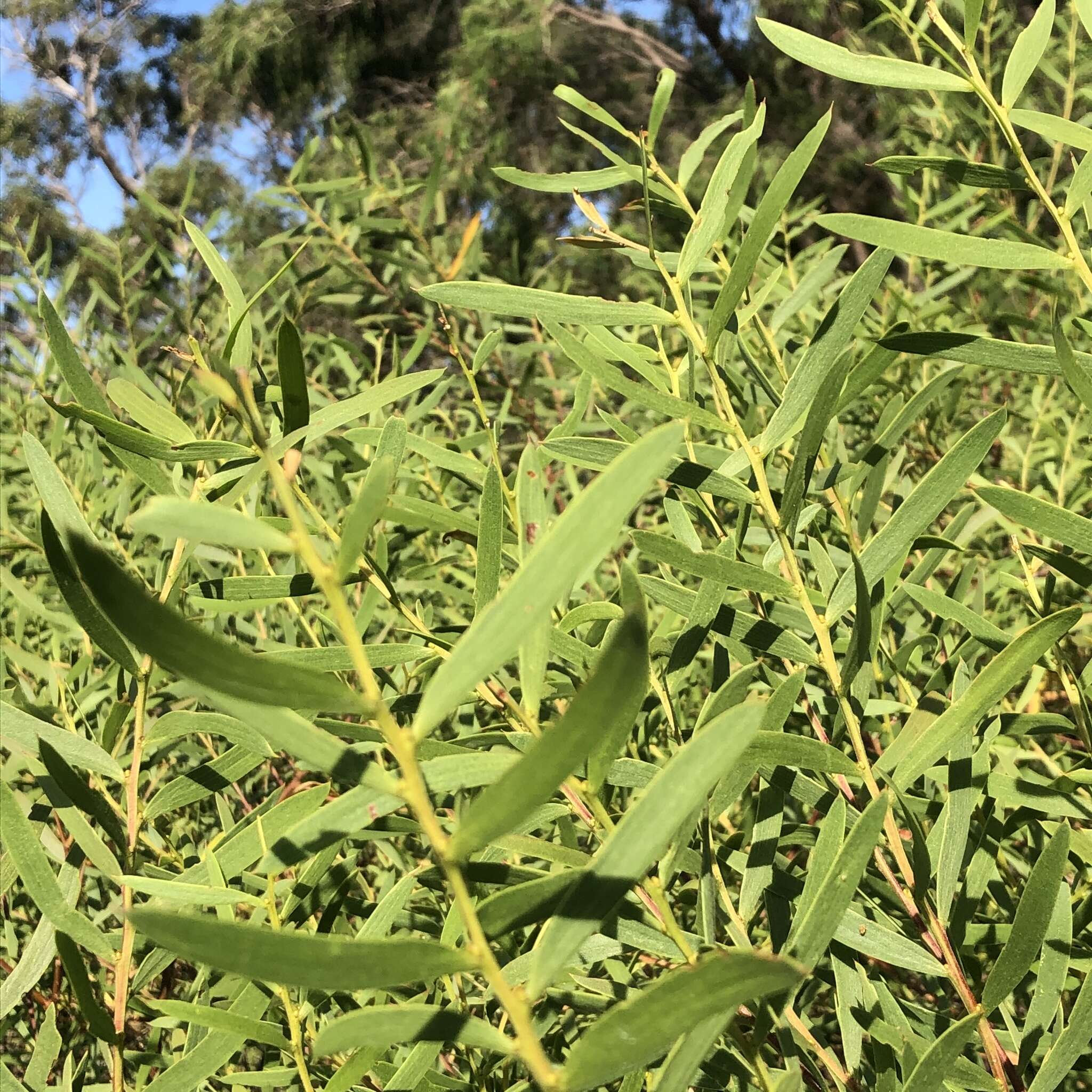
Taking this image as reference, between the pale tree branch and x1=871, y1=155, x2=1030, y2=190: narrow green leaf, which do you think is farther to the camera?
the pale tree branch

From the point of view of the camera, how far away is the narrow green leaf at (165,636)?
0.14 meters

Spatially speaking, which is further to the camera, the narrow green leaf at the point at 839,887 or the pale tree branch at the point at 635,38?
the pale tree branch at the point at 635,38

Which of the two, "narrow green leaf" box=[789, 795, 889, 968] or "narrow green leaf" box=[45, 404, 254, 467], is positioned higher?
"narrow green leaf" box=[45, 404, 254, 467]

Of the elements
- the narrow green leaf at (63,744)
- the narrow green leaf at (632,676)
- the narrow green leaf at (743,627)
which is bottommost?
the narrow green leaf at (63,744)

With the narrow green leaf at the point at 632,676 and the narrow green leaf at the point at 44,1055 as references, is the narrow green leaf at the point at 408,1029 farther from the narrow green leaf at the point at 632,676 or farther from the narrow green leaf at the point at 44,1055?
the narrow green leaf at the point at 44,1055

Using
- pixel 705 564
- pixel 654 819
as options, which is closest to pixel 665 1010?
pixel 654 819

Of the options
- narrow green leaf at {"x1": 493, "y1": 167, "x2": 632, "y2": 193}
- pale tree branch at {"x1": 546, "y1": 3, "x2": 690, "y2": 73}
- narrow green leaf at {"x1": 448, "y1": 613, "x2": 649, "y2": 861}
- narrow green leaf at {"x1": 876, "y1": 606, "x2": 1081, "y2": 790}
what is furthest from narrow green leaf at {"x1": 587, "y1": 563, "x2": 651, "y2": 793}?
pale tree branch at {"x1": 546, "y1": 3, "x2": 690, "y2": 73}

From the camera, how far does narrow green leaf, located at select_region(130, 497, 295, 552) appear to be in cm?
15

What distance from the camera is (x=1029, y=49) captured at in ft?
1.01

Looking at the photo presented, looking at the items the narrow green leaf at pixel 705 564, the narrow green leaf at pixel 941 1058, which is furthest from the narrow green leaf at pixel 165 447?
the narrow green leaf at pixel 941 1058

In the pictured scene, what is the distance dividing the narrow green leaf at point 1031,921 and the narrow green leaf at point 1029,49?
23cm

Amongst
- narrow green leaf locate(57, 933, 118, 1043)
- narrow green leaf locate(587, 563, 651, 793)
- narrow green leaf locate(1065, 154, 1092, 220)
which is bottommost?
narrow green leaf locate(57, 933, 118, 1043)

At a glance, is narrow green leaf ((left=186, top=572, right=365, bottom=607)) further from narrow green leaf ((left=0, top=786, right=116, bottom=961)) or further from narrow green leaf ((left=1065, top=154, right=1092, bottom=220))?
narrow green leaf ((left=1065, top=154, right=1092, bottom=220))

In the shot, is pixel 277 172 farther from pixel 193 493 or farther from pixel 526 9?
pixel 193 493
